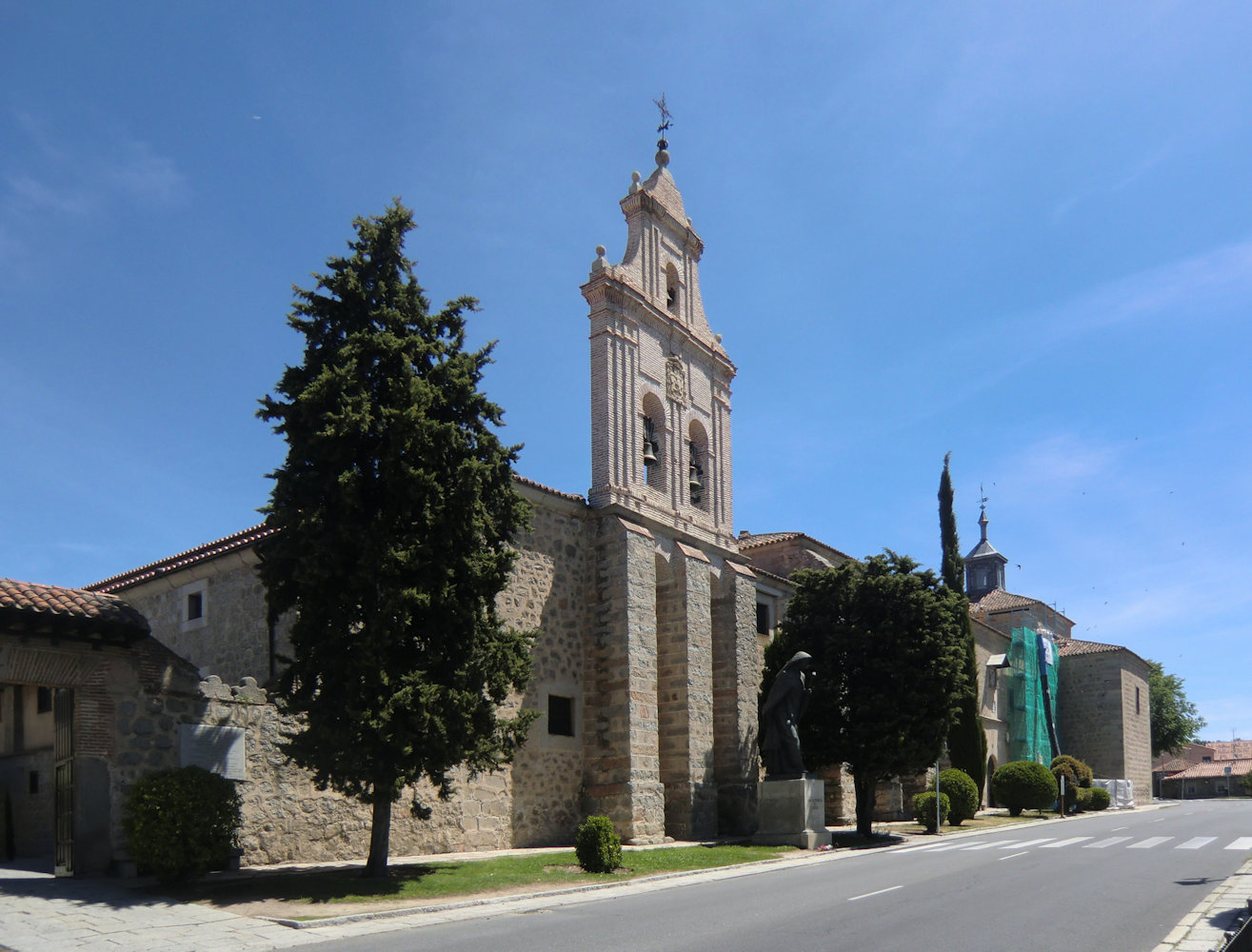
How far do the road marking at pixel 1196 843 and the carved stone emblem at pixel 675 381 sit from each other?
47.7 ft

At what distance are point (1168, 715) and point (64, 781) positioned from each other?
71971mm

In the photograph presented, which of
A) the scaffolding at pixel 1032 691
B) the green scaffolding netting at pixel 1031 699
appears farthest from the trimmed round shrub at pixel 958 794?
the green scaffolding netting at pixel 1031 699

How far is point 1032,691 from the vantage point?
48188mm

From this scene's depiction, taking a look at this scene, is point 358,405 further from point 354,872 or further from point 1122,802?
point 1122,802

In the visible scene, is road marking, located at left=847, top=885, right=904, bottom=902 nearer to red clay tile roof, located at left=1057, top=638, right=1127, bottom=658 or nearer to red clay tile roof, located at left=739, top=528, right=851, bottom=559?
red clay tile roof, located at left=739, top=528, right=851, bottom=559

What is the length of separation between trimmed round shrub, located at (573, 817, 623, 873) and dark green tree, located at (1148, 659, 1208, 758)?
62.0m

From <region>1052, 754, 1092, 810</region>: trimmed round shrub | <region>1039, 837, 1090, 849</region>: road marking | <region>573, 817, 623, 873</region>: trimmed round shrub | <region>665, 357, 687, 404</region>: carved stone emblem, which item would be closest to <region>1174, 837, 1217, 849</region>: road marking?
<region>1039, 837, 1090, 849</region>: road marking

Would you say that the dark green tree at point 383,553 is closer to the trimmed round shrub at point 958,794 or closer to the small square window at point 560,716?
the small square window at point 560,716

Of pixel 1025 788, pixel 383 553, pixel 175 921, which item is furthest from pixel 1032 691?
pixel 175 921

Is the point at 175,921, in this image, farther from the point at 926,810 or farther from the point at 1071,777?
the point at 1071,777

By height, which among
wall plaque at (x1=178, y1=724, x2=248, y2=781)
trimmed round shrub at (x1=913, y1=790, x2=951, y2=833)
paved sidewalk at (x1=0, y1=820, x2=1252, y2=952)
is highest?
wall plaque at (x1=178, y1=724, x2=248, y2=781)

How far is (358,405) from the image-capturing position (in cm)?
1359

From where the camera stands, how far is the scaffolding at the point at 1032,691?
47281 mm

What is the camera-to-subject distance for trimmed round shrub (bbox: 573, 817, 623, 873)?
50.1ft
